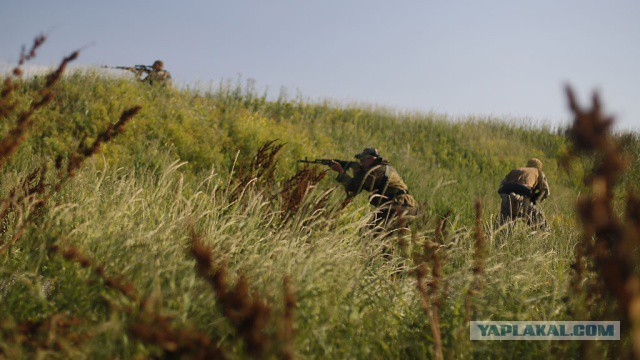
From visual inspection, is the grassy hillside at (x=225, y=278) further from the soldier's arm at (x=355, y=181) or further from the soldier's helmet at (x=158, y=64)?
the soldier's helmet at (x=158, y=64)

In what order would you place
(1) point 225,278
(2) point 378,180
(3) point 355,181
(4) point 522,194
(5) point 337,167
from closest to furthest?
1. (1) point 225,278
2. (3) point 355,181
3. (2) point 378,180
4. (5) point 337,167
5. (4) point 522,194

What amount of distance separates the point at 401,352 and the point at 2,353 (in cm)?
215

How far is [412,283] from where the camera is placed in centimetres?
386

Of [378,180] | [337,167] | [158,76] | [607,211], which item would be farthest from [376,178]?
[158,76]

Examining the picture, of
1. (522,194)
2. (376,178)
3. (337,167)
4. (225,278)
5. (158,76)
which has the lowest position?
(225,278)

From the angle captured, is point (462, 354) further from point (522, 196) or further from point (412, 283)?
point (522, 196)

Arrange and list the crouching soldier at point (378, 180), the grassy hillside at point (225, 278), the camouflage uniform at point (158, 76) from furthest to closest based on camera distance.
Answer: the camouflage uniform at point (158, 76) → the crouching soldier at point (378, 180) → the grassy hillside at point (225, 278)

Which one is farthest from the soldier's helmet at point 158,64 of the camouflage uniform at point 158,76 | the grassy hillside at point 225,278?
the grassy hillside at point 225,278

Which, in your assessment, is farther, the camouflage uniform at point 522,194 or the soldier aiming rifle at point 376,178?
the camouflage uniform at point 522,194

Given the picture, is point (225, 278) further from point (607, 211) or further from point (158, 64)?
point (158, 64)

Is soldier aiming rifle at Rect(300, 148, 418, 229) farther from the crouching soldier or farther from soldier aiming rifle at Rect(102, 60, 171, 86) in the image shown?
soldier aiming rifle at Rect(102, 60, 171, 86)

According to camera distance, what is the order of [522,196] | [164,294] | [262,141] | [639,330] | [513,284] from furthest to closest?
[262,141], [522,196], [513,284], [164,294], [639,330]

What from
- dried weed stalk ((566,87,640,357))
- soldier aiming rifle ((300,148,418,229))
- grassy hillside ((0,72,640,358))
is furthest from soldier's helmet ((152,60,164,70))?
dried weed stalk ((566,87,640,357))

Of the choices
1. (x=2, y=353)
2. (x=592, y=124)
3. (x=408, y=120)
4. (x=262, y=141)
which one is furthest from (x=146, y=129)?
(x=408, y=120)
